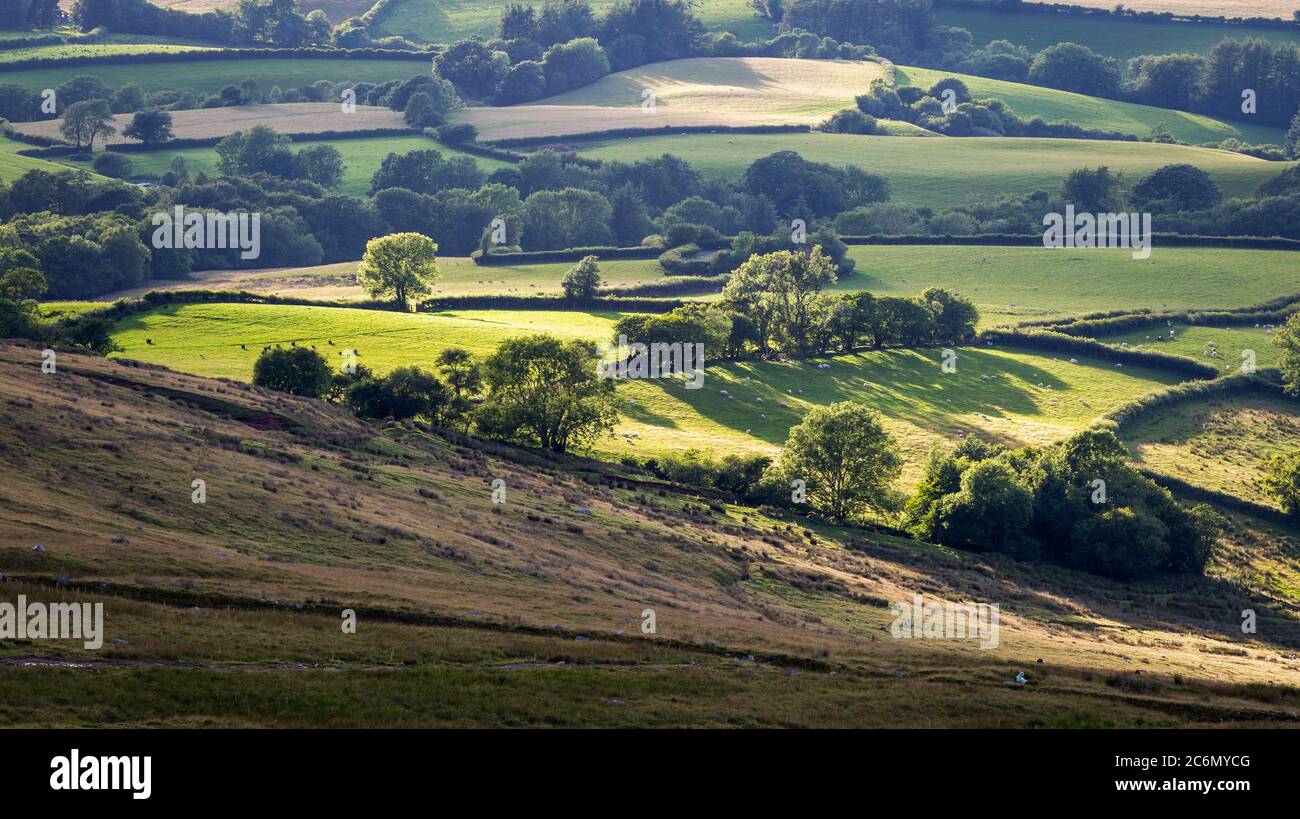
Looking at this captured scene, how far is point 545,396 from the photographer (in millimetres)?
102000

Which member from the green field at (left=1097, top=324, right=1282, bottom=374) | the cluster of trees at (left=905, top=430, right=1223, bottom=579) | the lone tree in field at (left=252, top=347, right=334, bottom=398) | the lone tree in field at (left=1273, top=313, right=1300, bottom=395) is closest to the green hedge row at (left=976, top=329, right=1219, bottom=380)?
the green field at (left=1097, top=324, right=1282, bottom=374)

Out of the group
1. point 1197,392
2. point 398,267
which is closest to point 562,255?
point 398,267

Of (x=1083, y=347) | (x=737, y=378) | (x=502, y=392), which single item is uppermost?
(x=1083, y=347)

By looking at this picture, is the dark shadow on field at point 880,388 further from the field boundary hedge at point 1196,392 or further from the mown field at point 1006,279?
the mown field at point 1006,279

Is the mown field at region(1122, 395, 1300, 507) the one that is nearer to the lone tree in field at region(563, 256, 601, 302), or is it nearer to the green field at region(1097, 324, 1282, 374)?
the green field at region(1097, 324, 1282, 374)

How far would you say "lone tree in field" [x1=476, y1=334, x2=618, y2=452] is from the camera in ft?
333

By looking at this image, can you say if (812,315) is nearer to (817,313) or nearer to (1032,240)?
(817,313)

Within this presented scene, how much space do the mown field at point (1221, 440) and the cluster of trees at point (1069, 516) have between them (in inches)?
503

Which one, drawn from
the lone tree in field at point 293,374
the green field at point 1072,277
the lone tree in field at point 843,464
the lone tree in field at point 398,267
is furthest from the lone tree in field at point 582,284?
the lone tree in field at point 843,464

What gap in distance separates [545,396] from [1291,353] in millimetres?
75933

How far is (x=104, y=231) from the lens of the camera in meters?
163

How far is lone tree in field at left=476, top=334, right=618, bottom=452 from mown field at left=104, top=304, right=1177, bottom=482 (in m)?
3.70
